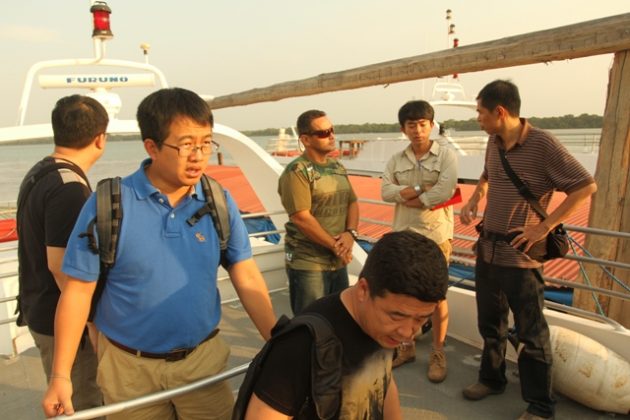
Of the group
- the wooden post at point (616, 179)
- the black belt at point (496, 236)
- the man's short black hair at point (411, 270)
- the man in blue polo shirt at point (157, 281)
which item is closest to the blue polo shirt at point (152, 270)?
the man in blue polo shirt at point (157, 281)

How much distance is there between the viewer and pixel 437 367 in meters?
3.28

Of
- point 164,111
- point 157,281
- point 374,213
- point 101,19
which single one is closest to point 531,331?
point 157,281

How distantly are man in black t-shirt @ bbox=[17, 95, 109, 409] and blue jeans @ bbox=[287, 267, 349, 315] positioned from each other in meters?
1.29

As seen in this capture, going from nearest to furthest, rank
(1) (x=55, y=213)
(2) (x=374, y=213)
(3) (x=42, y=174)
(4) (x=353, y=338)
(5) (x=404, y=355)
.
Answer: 1. (4) (x=353, y=338)
2. (1) (x=55, y=213)
3. (3) (x=42, y=174)
4. (5) (x=404, y=355)
5. (2) (x=374, y=213)

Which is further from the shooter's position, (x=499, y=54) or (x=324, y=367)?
(x=499, y=54)

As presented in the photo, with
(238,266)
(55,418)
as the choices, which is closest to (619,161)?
(238,266)

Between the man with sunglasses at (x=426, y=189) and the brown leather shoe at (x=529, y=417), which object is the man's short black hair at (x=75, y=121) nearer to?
the man with sunglasses at (x=426, y=189)

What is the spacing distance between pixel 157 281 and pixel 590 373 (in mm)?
2590

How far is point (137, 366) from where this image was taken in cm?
161

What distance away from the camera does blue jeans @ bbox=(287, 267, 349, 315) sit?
2998 millimetres

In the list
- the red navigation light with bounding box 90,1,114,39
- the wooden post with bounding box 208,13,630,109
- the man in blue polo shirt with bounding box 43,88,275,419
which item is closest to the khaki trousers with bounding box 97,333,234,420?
the man in blue polo shirt with bounding box 43,88,275,419

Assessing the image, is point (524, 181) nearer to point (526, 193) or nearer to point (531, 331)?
point (526, 193)

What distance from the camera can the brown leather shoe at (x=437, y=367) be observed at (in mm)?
3227

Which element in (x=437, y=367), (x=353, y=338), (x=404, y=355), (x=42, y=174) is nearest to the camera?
(x=353, y=338)
